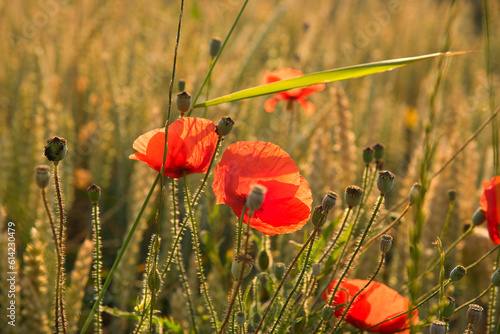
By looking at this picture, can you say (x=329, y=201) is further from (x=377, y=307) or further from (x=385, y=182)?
(x=377, y=307)

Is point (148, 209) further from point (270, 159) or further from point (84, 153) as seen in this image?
point (84, 153)

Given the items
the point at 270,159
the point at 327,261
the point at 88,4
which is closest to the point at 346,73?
the point at 270,159

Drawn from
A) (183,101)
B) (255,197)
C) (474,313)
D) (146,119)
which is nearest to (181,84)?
(183,101)

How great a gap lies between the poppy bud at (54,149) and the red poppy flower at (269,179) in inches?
6.6

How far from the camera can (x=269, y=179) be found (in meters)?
0.58

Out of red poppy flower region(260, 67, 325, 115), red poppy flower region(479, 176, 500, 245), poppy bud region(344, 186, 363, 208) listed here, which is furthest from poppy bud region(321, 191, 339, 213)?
red poppy flower region(260, 67, 325, 115)

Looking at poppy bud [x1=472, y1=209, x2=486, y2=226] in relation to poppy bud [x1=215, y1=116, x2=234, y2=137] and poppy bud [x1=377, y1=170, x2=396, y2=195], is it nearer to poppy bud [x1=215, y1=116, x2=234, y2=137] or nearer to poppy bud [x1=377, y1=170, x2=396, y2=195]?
poppy bud [x1=377, y1=170, x2=396, y2=195]

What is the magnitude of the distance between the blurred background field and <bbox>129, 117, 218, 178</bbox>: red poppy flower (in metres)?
0.19

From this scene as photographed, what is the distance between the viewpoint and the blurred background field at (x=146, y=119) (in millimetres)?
1047

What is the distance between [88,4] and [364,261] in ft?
5.47

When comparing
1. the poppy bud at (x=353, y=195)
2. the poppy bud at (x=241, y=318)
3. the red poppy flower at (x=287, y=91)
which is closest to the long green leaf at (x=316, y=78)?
the poppy bud at (x=353, y=195)

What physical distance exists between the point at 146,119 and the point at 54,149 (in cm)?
101

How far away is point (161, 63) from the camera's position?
73.0 inches

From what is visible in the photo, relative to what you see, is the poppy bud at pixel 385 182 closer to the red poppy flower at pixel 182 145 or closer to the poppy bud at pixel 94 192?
the red poppy flower at pixel 182 145
